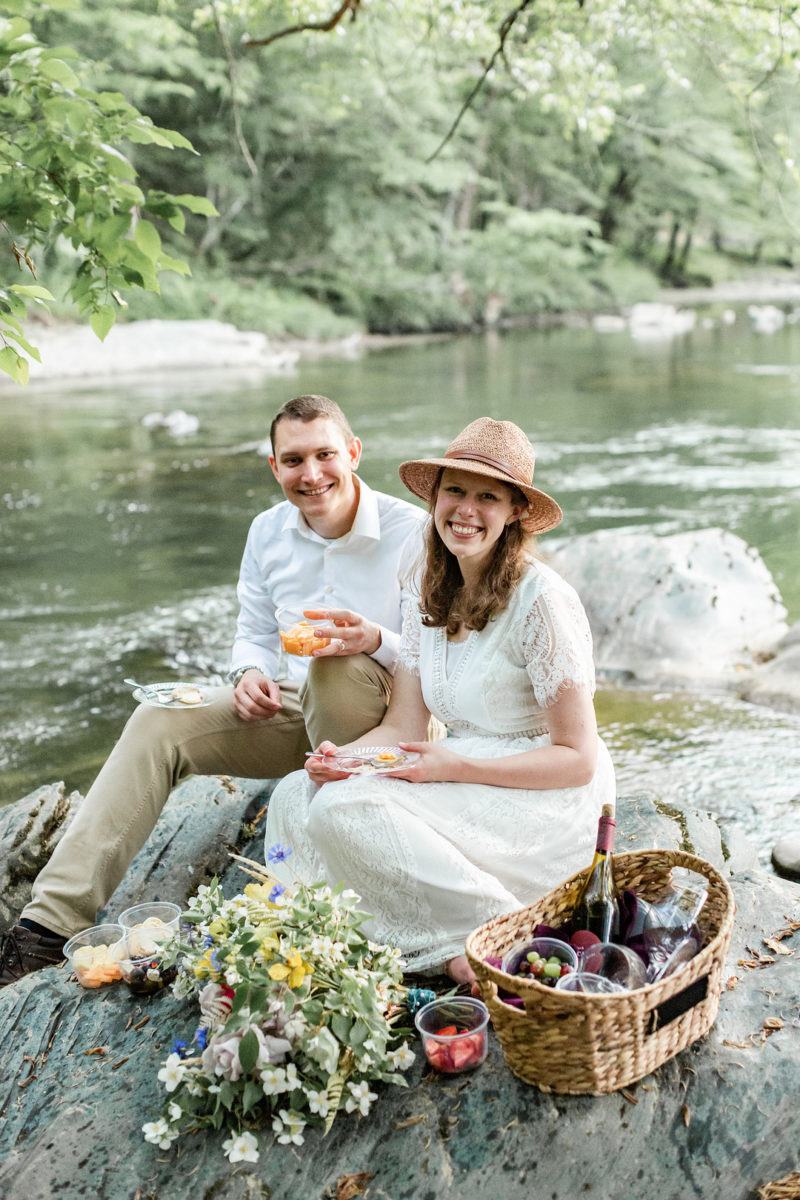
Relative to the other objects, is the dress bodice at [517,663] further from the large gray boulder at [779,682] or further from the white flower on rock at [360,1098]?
the large gray boulder at [779,682]

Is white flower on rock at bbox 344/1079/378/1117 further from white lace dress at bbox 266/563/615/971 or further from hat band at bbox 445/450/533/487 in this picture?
hat band at bbox 445/450/533/487

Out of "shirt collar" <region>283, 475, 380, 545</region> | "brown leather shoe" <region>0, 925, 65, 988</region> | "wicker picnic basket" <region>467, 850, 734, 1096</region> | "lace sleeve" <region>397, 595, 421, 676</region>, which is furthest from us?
"shirt collar" <region>283, 475, 380, 545</region>

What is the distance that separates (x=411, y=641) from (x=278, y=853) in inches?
31.3

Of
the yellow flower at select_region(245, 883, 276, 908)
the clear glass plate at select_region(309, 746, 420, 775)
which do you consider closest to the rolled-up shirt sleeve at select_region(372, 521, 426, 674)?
the clear glass plate at select_region(309, 746, 420, 775)

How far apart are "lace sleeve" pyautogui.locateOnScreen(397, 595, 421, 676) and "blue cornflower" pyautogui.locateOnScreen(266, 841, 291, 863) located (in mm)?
698

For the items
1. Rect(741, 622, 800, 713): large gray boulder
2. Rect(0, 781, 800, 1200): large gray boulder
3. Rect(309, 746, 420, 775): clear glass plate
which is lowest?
Rect(741, 622, 800, 713): large gray boulder

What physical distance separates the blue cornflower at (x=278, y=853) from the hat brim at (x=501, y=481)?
1.15 m

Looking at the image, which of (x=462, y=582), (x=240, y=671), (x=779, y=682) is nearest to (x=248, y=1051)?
(x=462, y=582)

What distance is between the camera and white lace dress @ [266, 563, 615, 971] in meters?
2.89

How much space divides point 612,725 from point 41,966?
347 centimetres

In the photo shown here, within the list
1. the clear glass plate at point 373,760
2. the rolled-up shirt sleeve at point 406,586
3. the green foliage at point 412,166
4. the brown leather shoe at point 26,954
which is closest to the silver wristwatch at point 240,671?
the rolled-up shirt sleeve at point 406,586

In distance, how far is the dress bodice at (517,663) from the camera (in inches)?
118

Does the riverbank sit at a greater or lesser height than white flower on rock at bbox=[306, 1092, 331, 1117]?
greater

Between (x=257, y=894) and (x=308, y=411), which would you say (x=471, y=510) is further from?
(x=257, y=894)
